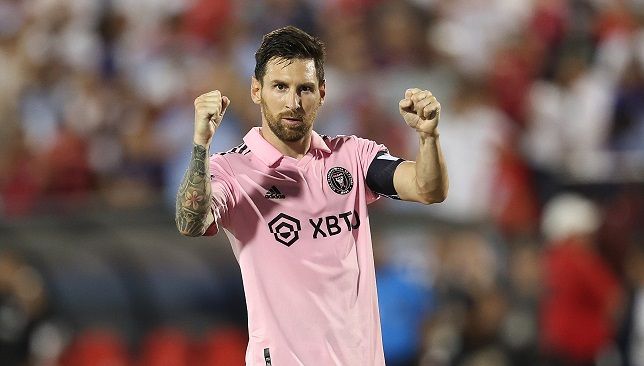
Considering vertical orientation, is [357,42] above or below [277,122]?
above

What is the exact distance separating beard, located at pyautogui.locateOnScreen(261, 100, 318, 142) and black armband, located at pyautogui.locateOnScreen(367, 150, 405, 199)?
284mm

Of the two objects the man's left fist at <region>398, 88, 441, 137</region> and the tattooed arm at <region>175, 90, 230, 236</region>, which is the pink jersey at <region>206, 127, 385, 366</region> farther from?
the man's left fist at <region>398, 88, 441, 137</region>

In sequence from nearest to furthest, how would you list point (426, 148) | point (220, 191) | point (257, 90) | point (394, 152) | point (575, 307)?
point (426, 148) < point (220, 191) < point (257, 90) < point (575, 307) < point (394, 152)

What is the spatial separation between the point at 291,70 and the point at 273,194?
0.45 m

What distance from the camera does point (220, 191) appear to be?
4.68m

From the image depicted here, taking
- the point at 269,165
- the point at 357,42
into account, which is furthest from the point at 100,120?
the point at 269,165

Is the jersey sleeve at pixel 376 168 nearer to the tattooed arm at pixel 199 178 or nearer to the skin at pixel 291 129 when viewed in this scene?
the skin at pixel 291 129

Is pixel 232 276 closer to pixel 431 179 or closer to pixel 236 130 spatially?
pixel 236 130

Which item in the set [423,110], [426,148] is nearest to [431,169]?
[426,148]

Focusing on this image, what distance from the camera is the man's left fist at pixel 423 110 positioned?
4.53 metres

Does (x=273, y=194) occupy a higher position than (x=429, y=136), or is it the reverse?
(x=429, y=136)

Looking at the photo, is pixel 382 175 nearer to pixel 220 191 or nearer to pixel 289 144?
pixel 289 144

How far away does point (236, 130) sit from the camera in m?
11.2

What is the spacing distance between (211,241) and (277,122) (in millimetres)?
5837
